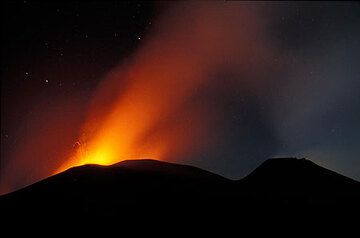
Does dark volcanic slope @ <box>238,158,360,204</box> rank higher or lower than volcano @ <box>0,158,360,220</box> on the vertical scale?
lower

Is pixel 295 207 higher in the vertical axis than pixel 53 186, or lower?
lower

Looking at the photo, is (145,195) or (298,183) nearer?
(145,195)

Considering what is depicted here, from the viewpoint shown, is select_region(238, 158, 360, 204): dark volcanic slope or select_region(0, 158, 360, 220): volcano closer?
select_region(0, 158, 360, 220): volcano

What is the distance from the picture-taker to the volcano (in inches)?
1389

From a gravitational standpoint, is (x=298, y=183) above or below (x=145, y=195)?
below

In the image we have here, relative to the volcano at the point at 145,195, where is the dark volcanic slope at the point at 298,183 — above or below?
below

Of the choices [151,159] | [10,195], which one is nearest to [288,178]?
[151,159]

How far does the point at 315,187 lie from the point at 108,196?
100ft

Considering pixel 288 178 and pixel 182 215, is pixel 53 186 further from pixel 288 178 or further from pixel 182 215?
pixel 288 178

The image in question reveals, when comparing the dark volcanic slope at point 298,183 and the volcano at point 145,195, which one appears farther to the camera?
the dark volcanic slope at point 298,183

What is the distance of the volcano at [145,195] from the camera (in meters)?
35.3

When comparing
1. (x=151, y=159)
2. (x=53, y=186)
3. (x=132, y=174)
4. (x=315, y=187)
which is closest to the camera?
(x=53, y=186)

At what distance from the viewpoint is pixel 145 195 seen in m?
38.0

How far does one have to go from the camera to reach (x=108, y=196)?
124 feet
